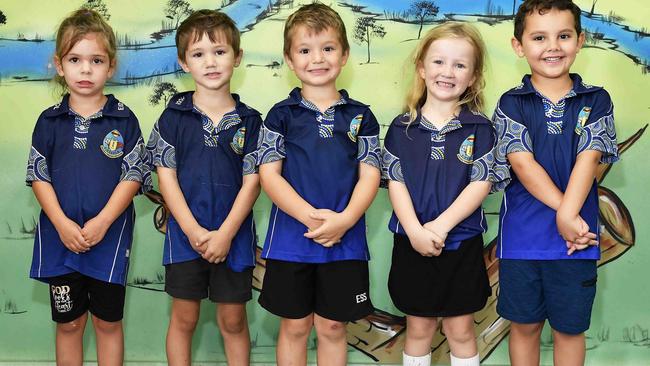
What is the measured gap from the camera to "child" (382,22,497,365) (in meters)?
2.53

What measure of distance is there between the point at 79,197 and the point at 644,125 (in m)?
2.40

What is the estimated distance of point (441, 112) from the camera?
2.63 metres

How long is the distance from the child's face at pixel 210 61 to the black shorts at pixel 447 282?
3.15 feet

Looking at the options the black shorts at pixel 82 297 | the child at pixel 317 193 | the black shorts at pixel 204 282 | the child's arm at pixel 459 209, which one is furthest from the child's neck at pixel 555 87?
the black shorts at pixel 82 297

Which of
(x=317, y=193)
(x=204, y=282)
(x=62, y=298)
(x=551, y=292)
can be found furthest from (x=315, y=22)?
(x=62, y=298)

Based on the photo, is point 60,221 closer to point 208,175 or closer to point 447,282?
point 208,175

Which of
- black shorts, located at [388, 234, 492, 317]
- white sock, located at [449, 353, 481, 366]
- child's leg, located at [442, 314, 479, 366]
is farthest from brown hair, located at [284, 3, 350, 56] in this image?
white sock, located at [449, 353, 481, 366]

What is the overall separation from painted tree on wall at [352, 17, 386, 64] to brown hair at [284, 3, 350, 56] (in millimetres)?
492

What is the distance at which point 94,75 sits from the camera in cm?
272

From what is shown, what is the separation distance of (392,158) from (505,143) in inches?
15.8

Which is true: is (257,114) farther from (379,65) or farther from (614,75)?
(614,75)

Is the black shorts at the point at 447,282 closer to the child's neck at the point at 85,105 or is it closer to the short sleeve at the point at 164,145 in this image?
the short sleeve at the point at 164,145

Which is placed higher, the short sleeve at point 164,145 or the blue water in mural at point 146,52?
the blue water in mural at point 146,52

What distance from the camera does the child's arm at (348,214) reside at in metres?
2.49
